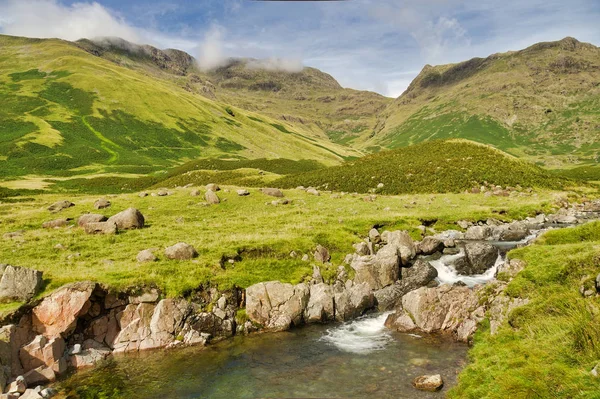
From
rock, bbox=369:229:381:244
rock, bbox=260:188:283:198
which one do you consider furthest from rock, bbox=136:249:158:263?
rock, bbox=260:188:283:198

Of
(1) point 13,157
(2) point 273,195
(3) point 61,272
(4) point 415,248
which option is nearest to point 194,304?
(3) point 61,272

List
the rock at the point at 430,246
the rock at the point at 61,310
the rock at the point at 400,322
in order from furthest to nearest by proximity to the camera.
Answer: the rock at the point at 430,246, the rock at the point at 400,322, the rock at the point at 61,310

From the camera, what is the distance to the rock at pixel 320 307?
26.8 meters

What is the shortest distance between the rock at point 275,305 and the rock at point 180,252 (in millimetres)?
6853

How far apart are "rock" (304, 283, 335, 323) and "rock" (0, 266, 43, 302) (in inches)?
717

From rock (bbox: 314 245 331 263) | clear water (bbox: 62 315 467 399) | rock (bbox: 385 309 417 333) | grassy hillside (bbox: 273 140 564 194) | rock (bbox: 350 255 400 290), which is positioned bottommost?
clear water (bbox: 62 315 467 399)

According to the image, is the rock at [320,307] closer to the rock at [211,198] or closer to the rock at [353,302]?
the rock at [353,302]

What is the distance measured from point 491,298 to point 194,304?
20.4 meters

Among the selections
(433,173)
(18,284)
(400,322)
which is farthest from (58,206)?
(433,173)

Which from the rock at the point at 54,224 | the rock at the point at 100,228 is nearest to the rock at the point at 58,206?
the rock at the point at 54,224

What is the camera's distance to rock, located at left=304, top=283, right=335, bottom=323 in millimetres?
26844

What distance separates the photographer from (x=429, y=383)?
17.8 metres

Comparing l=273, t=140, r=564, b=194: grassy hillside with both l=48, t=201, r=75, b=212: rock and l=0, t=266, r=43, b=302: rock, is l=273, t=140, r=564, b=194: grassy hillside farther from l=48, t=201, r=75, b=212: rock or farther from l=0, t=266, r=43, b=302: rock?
l=0, t=266, r=43, b=302: rock

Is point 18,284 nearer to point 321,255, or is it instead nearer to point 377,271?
point 321,255
